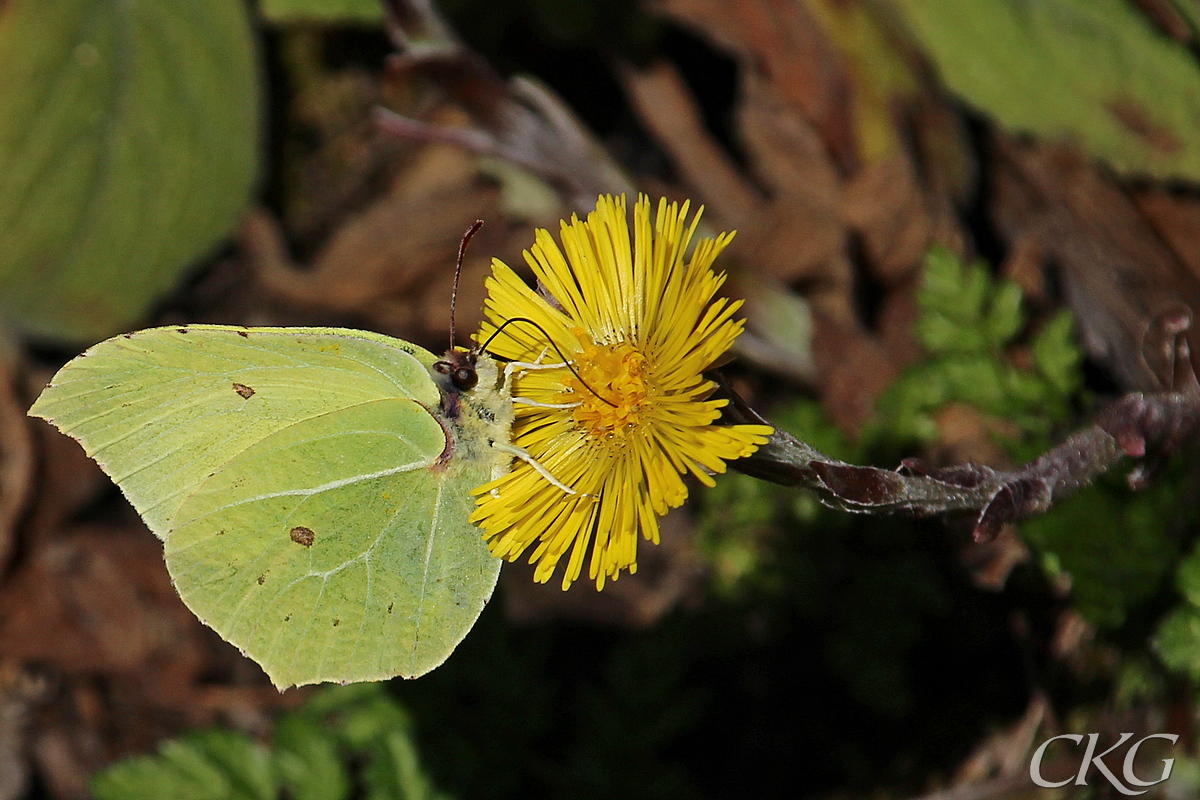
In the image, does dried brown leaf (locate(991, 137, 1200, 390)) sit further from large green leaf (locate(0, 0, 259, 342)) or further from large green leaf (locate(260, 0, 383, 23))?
large green leaf (locate(0, 0, 259, 342))

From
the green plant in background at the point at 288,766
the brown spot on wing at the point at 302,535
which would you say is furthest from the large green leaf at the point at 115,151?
the brown spot on wing at the point at 302,535

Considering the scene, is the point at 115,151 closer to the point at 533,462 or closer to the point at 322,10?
the point at 322,10

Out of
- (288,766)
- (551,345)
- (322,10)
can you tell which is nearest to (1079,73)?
(551,345)

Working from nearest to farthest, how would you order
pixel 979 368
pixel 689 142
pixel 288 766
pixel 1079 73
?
1. pixel 979 368
2. pixel 288 766
3. pixel 1079 73
4. pixel 689 142

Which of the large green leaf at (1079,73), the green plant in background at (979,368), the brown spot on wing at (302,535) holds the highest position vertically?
the large green leaf at (1079,73)

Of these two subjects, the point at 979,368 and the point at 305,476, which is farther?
the point at 979,368

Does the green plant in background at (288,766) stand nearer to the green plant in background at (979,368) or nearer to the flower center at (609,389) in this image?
the flower center at (609,389)
